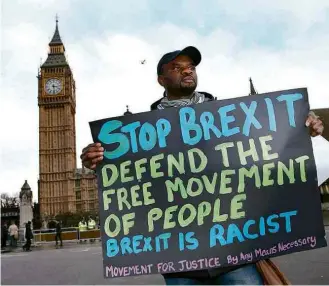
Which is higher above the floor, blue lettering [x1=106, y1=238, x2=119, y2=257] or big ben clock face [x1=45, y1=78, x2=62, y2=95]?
big ben clock face [x1=45, y1=78, x2=62, y2=95]

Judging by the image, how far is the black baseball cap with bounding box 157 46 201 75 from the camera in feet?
8.45

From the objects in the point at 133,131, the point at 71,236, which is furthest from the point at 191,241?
the point at 71,236

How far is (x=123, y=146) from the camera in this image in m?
2.60

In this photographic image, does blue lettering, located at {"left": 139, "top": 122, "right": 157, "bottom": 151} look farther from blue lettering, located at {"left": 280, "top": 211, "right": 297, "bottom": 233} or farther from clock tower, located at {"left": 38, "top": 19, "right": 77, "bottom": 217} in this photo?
clock tower, located at {"left": 38, "top": 19, "right": 77, "bottom": 217}

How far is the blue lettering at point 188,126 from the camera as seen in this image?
2.56 m

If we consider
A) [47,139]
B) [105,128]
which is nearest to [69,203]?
[47,139]

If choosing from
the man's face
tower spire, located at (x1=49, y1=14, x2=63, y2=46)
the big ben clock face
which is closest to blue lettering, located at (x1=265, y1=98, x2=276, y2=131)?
the man's face

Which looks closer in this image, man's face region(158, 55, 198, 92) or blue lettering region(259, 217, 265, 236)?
blue lettering region(259, 217, 265, 236)

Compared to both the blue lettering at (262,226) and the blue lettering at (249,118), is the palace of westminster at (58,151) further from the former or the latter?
the blue lettering at (262,226)

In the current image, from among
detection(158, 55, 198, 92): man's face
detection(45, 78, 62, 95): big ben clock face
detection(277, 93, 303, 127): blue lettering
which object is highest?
detection(45, 78, 62, 95): big ben clock face

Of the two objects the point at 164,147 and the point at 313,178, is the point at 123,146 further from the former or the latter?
the point at 313,178

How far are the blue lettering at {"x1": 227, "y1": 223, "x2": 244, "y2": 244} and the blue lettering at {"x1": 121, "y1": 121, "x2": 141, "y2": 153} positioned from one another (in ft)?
2.09

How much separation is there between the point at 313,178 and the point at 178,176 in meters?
0.69

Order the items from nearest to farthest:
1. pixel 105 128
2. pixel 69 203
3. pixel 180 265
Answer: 1. pixel 180 265
2. pixel 105 128
3. pixel 69 203
